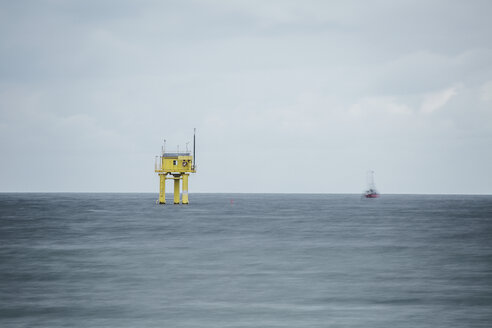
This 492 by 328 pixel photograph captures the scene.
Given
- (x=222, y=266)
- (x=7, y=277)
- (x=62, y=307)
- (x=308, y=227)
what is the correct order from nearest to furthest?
(x=62, y=307) → (x=7, y=277) → (x=222, y=266) → (x=308, y=227)

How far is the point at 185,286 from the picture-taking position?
21.3m

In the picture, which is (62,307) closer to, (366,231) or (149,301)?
(149,301)

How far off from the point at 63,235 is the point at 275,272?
74.9ft

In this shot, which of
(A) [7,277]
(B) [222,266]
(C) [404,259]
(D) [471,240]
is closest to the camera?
(A) [7,277]

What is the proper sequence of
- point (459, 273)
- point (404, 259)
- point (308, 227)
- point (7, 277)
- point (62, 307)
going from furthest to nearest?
point (308, 227)
point (404, 259)
point (459, 273)
point (7, 277)
point (62, 307)

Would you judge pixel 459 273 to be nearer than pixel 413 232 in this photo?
Yes

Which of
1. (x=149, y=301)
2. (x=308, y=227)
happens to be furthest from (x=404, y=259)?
(x=308, y=227)

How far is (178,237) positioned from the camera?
131 feet

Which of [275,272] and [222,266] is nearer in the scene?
[275,272]

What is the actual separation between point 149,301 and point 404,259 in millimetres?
16341

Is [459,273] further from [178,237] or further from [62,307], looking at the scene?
[178,237]

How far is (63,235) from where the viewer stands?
41.4 m

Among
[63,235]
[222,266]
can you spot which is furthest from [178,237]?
[222,266]

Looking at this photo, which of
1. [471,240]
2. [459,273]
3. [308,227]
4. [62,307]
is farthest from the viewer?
[308,227]
